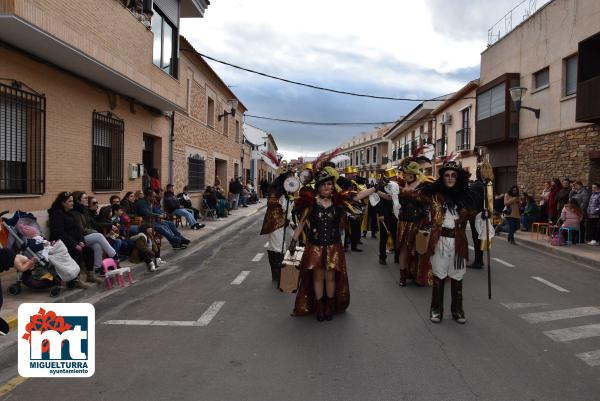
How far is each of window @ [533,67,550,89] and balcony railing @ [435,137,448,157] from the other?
12.0m

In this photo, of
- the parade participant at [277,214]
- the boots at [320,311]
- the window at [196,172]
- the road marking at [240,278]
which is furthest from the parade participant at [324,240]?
the window at [196,172]

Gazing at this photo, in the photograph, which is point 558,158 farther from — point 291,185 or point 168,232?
point 291,185

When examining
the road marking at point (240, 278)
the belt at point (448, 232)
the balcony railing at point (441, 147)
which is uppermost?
the balcony railing at point (441, 147)

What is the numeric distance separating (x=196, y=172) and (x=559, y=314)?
16443 mm

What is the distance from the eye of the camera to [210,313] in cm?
580

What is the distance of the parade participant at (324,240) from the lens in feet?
17.8

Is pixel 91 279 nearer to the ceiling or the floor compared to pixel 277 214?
nearer to the floor

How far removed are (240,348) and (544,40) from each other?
17.8 m

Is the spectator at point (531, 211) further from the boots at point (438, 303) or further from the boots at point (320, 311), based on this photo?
the boots at point (320, 311)

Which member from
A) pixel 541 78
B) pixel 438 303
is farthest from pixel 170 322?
pixel 541 78

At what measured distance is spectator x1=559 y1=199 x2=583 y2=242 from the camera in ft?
41.2

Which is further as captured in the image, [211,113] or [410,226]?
[211,113]

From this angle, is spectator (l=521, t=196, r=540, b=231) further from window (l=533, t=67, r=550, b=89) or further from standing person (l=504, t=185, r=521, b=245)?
window (l=533, t=67, r=550, b=89)

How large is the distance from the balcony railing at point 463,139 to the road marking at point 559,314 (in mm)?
20911
